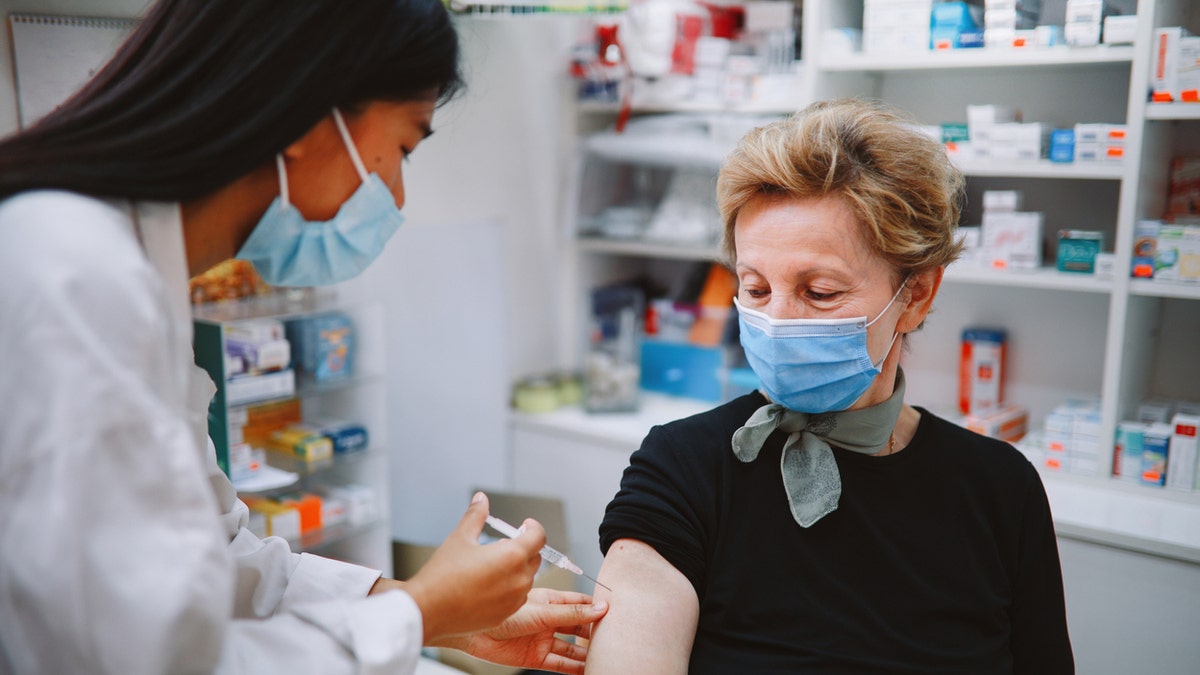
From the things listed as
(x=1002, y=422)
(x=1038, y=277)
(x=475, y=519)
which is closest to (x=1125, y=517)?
(x=1002, y=422)

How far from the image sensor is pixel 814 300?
1533mm

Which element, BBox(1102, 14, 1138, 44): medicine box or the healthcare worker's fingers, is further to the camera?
BBox(1102, 14, 1138, 44): medicine box

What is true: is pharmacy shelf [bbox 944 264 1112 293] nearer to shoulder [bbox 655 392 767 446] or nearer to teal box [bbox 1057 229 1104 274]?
teal box [bbox 1057 229 1104 274]

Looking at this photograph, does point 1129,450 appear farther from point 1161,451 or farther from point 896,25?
point 896,25

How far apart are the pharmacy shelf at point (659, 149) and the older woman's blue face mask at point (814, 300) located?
1.67 metres

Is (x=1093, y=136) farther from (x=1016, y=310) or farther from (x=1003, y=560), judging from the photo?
(x=1003, y=560)

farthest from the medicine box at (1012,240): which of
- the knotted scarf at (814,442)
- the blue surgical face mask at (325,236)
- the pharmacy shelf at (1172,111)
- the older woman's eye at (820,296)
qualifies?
the blue surgical face mask at (325,236)

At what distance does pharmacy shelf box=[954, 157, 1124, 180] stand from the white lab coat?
84.6 inches

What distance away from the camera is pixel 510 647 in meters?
1.38

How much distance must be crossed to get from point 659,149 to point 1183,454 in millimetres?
→ 1873

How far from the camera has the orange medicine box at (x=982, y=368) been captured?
298 centimetres

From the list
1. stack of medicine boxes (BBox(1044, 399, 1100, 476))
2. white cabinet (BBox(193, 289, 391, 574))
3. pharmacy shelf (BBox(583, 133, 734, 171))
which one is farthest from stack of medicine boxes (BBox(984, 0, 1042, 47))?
white cabinet (BBox(193, 289, 391, 574))

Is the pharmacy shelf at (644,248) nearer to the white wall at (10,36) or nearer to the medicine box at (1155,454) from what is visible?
the medicine box at (1155,454)

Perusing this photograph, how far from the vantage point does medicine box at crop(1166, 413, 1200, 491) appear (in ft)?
8.07
